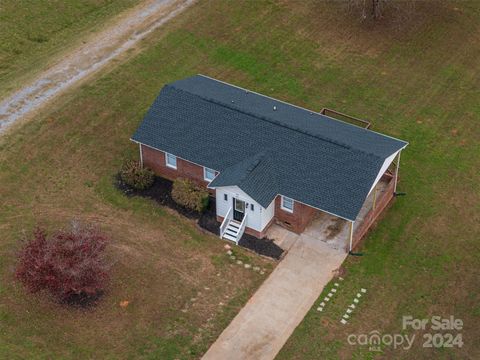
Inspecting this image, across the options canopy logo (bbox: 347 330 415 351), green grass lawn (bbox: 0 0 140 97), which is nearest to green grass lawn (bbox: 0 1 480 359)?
canopy logo (bbox: 347 330 415 351)

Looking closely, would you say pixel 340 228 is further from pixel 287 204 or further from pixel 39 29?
pixel 39 29

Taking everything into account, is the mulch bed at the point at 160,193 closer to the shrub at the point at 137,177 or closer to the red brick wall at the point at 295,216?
the shrub at the point at 137,177

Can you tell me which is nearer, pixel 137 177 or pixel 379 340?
pixel 379 340

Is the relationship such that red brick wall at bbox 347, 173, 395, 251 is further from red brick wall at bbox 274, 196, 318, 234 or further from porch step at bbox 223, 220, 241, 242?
porch step at bbox 223, 220, 241, 242

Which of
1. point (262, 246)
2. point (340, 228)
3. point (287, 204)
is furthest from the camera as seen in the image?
point (340, 228)

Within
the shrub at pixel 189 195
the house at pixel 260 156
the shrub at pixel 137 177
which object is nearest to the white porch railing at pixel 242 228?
the house at pixel 260 156

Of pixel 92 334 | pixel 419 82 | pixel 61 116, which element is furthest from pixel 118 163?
pixel 419 82

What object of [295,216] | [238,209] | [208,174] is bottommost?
[295,216]

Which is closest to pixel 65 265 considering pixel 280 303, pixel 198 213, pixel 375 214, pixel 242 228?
pixel 198 213
